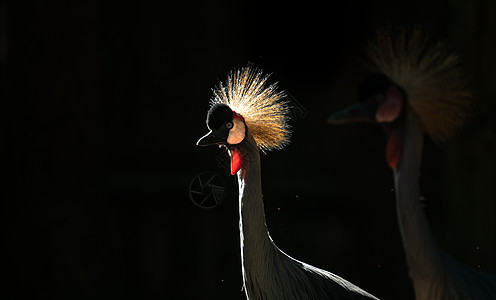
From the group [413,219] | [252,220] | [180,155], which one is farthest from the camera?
[180,155]

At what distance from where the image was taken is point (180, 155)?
427 centimetres

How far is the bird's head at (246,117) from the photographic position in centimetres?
211

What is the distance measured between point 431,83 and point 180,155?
2437 mm

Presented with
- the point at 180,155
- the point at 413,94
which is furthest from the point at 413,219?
the point at 180,155

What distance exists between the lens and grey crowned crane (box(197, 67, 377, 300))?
2098 millimetres

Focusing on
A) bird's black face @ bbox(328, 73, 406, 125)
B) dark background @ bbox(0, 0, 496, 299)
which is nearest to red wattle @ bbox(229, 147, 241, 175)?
bird's black face @ bbox(328, 73, 406, 125)

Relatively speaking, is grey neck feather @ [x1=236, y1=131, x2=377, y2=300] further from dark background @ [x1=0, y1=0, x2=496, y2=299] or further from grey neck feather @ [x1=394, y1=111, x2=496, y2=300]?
dark background @ [x1=0, y1=0, x2=496, y2=299]

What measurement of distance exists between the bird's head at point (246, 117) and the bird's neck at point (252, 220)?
18mm

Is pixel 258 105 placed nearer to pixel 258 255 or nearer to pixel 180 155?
pixel 258 255

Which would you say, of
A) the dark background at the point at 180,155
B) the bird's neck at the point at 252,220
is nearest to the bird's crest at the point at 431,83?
the bird's neck at the point at 252,220

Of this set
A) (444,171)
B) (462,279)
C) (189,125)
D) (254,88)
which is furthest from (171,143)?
(462,279)

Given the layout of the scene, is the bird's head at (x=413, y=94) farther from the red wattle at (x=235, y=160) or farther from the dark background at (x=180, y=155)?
the dark background at (x=180, y=155)

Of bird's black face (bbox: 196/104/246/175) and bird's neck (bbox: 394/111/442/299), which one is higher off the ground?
bird's black face (bbox: 196/104/246/175)

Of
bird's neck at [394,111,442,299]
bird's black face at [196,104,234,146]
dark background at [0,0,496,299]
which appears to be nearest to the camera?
bird's neck at [394,111,442,299]
